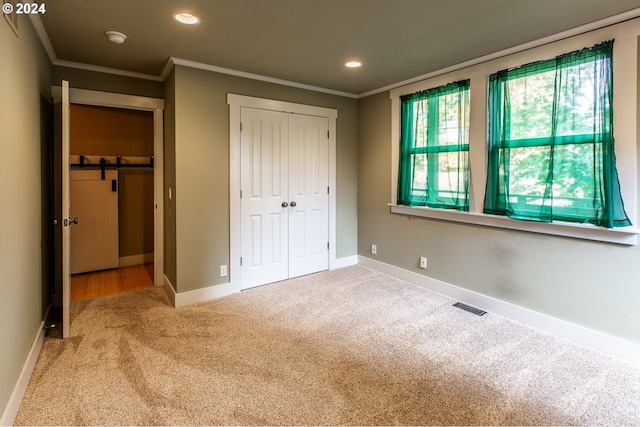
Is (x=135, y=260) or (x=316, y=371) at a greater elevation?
(x=135, y=260)

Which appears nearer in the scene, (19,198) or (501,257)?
(19,198)

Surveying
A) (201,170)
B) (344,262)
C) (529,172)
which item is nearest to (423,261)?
(344,262)

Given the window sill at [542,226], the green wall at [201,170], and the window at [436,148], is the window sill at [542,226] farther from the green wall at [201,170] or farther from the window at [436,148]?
the green wall at [201,170]

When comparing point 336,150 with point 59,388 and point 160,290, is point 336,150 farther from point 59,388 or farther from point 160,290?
point 59,388

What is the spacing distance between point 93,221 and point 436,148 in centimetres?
448

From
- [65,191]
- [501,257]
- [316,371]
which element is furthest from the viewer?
[501,257]

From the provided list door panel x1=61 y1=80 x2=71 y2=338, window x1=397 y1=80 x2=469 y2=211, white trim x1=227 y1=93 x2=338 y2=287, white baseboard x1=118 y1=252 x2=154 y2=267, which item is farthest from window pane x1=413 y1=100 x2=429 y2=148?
white baseboard x1=118 y1=252 x2=154 y2=267

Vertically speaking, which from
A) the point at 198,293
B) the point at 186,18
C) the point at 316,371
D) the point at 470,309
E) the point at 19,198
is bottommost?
the point at 316,371

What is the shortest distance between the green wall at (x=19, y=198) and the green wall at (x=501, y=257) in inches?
135

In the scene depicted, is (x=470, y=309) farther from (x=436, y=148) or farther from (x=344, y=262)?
(x=344, y=262)

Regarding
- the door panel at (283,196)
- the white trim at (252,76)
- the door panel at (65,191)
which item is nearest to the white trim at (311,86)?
the white trim at (252,76)

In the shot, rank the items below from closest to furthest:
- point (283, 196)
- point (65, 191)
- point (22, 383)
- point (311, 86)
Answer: point (22, 383), point (65, 191), point (283, 196), point (311, 86)

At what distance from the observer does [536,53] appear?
2.78m

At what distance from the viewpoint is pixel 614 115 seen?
2396 mm
